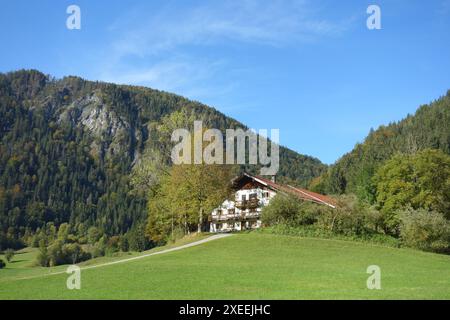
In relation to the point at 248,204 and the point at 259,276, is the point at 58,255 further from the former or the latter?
the point at 259,276

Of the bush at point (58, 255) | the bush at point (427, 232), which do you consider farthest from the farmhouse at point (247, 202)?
the bush at point (58, 255)

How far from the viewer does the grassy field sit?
18.4 m

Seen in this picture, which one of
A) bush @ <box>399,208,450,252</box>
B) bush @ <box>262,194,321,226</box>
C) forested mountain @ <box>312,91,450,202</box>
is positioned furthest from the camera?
forested mountain @ <box>312,91,450,202</box>

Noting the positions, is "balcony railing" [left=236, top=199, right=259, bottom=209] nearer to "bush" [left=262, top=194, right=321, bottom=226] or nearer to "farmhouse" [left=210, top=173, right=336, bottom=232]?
"farmhouse" [left=210, top=173, right=336, bottom=232]

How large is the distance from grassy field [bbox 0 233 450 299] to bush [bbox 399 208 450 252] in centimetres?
437

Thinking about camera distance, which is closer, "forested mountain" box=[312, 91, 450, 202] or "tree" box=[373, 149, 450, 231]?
"tree" box=[373, 149, 450, 231]

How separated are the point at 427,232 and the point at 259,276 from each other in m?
26.5

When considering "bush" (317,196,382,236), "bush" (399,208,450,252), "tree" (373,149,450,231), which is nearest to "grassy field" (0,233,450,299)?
"bush" (399,208,450,252)

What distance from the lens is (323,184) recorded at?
121250 millimetres

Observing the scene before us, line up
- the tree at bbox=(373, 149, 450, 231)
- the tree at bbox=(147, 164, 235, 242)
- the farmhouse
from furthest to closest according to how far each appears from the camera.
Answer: the farmhouse → the tree at bbox=(373, 149, 450, 231) → the tree at bbox=(147, 164, 235, 242)

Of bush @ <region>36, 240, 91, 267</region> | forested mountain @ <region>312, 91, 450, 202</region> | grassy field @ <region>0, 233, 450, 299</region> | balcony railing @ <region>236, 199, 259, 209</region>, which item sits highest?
forested mountain @ <region>312, 91, 450, 202</region>
